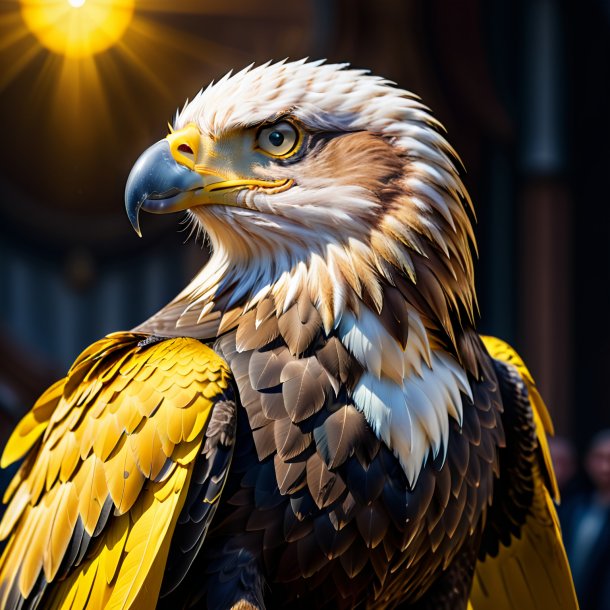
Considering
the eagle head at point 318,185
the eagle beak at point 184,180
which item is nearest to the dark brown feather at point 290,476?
the eagle head at point 318,185

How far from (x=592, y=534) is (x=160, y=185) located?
3402 mm

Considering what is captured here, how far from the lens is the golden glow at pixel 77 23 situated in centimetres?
429

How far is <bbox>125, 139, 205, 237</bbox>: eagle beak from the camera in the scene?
5.51 feet

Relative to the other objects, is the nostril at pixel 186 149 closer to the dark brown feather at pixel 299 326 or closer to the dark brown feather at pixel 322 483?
the dark brown feather at pixel 299 326

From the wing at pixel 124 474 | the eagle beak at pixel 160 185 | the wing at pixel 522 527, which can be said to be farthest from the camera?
the wing at pixel 522 527

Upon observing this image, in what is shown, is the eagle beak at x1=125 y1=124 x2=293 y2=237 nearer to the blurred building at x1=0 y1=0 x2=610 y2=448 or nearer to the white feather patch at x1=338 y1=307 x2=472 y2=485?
the white feather patch at x1=338 y1=307 x2=472 y2=485

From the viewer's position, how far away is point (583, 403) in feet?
17.7

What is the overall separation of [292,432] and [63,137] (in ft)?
11.0

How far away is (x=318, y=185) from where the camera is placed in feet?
5.49

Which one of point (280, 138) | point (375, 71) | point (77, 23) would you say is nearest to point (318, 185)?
point (280, 138)

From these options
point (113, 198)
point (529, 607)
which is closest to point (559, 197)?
point (113, 198)

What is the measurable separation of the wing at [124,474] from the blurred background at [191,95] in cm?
292

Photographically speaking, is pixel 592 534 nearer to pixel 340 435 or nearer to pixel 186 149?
pixel 340 435

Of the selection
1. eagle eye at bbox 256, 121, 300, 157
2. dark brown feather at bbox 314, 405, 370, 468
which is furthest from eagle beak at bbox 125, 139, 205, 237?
dark brown feather at bbox 314, 405, 370, 468
